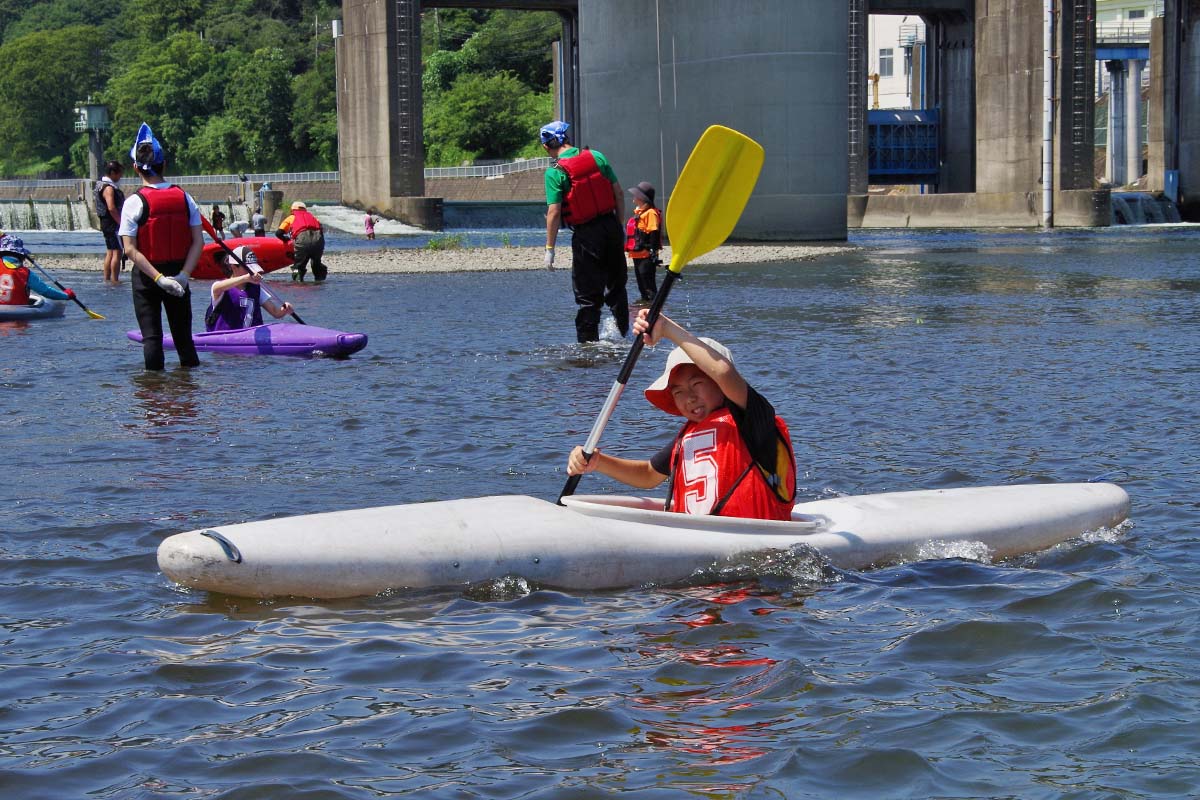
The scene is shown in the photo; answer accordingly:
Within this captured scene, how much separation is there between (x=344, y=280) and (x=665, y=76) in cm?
1006

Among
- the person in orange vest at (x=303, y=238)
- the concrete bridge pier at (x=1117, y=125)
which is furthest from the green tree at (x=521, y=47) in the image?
the person in orange vest at (x=303, y=238)

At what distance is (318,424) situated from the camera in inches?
314

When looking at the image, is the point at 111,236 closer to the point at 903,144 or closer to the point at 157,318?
the point at 157,318

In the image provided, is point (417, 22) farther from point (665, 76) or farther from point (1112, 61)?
point (1112, 61)

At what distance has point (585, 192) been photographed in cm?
1095

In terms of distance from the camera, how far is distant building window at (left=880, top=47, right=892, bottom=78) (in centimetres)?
6975

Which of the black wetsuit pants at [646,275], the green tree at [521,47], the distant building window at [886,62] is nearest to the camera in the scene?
the black wetsuit pants at [646,275]

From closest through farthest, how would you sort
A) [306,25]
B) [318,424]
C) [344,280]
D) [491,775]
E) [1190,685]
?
[491,775] → [1190,685] → [318,424] → [344,280] → [306,25]

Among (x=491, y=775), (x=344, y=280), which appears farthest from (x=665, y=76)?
(x=491, y=775)

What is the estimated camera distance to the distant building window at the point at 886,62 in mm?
69750

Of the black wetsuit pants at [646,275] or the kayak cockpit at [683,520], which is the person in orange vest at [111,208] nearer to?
the black wetsuit pants at [646,275]

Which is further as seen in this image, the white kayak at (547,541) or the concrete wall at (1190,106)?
the concrete wall at (1190,106)

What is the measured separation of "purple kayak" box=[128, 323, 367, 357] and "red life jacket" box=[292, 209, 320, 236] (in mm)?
10212

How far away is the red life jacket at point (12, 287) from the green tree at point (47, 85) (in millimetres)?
93495
